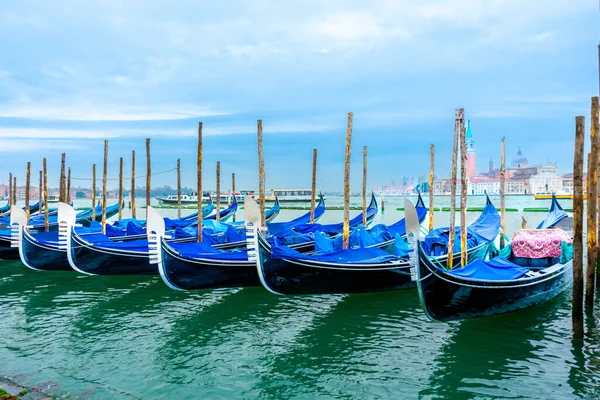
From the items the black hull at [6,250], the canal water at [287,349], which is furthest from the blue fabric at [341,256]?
the black hull at [6,250]

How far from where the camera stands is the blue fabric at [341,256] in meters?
7.93

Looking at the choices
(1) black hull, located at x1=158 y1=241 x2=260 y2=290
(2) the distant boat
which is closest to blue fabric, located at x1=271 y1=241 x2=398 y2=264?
(1) black hull, located at x1=158 y1=241 x2=260 y2=290

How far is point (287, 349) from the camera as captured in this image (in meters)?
6.22

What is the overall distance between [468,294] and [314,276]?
247 centimetres

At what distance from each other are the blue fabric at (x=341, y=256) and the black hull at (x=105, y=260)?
3.51 meters

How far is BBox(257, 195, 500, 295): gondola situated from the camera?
792 centimetres

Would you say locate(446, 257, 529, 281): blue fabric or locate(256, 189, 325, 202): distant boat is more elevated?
locate(256, 189, 325, 202): distant boat

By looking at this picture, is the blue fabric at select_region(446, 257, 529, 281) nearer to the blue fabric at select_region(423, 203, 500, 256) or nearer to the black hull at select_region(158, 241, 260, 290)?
the blue fabric at select_region(423, 203, 500, 256)

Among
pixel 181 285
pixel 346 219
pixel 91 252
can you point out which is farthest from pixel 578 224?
pixel 91 252

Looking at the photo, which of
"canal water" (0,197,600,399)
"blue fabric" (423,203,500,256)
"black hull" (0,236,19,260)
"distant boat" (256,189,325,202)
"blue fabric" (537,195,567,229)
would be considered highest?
"distant boat" (256,189,325,202)

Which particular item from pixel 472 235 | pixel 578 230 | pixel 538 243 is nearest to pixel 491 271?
pixel 578 230

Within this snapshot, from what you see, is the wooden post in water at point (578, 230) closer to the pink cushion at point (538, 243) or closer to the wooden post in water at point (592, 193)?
the wooden post in water at point (592, 193)

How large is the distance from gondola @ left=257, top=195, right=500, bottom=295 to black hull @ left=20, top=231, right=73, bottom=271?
5.59 meters

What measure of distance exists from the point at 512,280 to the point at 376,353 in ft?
7.37
